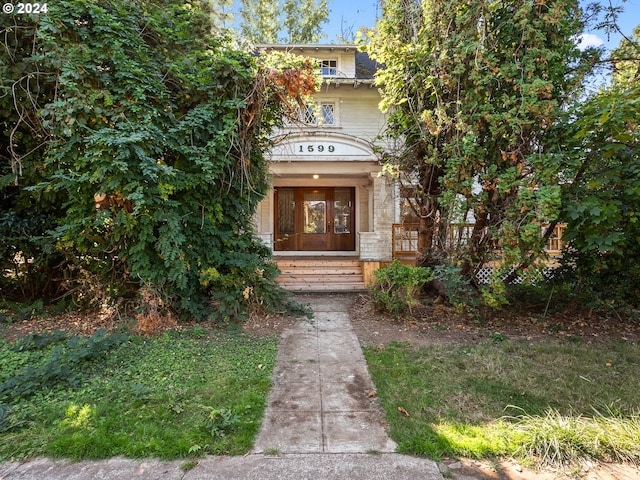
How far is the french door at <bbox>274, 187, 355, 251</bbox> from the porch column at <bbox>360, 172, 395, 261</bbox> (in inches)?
99.0

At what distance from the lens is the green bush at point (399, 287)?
564 cm

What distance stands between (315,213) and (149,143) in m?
7.68

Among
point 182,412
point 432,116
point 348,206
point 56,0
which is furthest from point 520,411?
point 348,206

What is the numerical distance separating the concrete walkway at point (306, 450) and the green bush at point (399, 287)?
6.47 feet

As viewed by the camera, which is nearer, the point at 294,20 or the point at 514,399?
the point at 514,399

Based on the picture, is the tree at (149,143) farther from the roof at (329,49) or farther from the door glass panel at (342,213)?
the door glass panel at (342,213)

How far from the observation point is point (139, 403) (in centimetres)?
299

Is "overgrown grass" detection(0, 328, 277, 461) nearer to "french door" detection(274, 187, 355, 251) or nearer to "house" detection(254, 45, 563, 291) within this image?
"house" detection(254, 45, 563, 291)

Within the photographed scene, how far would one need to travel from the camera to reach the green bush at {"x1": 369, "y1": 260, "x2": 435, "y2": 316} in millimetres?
5645

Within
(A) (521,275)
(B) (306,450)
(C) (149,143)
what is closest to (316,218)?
(A) (521,275)

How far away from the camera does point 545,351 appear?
4.32 meters

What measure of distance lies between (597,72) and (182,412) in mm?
8488

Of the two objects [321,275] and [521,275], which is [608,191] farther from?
[321,275]

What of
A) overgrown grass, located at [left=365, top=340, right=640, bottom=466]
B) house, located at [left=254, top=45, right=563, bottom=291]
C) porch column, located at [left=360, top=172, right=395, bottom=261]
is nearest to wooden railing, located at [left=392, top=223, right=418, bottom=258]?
house, located at [left=254, top=45, right=563, bottom=291]
